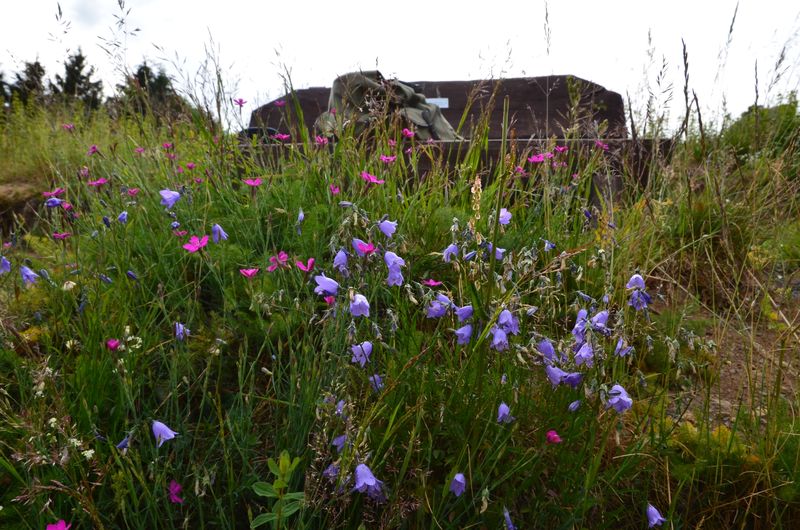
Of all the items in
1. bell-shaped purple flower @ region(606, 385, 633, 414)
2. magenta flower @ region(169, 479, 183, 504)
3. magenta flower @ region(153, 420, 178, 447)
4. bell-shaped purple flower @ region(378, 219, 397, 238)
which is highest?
bell-shaped purple flower @ region(378, 219, 397, 238)

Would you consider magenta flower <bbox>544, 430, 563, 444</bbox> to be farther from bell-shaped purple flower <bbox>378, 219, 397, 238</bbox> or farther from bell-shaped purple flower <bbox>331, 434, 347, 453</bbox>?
bell-shaped purple flower <bbox>378, 219, 397, 238</bbox>

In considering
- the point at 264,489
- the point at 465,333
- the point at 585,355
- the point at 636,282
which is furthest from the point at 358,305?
the point at 636,282

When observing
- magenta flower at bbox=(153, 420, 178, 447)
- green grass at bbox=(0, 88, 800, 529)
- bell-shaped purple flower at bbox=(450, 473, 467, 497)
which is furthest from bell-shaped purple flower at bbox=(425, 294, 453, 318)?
magenta flower at bbox=(153, 420, 178, 447)

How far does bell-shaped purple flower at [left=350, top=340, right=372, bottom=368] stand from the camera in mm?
1610

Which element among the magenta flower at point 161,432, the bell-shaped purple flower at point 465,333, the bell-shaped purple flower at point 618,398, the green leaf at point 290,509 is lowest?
the green leaf at point 290,509

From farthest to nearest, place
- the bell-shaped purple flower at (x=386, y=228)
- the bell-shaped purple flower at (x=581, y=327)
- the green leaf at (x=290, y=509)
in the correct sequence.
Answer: the bell-shaped purple flower at (x=386, y=228) < the bell-shaped purple flower at (x=581, y=327) < the green leaf at (x=290, y=509)

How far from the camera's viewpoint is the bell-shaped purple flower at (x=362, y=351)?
161 cm

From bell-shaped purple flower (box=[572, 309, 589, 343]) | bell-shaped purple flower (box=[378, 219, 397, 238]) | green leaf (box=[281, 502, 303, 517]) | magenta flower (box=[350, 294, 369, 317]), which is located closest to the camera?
green leaf (box=[281, 502, 303, 517])

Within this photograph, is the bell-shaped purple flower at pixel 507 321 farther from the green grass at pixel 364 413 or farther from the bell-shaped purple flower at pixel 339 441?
the bell-shaped purple flower at pixel 339 441

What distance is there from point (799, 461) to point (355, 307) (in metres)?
1.48

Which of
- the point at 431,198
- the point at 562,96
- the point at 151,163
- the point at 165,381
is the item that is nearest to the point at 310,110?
the point at 562,96

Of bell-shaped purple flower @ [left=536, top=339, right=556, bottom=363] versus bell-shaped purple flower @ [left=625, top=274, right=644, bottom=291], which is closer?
bell-shaped purple flower @ [left=536, top=339, right=556, bottom=363]

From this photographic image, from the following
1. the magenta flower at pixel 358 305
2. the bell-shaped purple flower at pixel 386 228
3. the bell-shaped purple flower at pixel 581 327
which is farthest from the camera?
the bell-shaped purple flower at pixel 386 228

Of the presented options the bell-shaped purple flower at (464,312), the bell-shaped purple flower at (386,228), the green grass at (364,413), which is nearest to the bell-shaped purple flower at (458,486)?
the green grass at (364,413)
